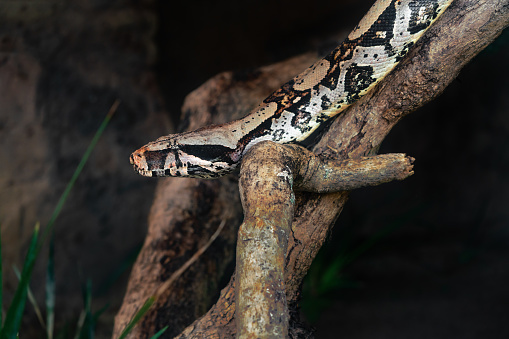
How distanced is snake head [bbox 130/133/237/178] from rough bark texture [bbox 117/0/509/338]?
0.53 m

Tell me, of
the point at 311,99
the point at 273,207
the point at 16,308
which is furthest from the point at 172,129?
the point at 273,207

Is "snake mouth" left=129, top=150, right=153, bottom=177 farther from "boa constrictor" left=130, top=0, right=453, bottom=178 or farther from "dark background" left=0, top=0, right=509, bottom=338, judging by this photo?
"dark background" left=0, top=0, right=509, bottom=338

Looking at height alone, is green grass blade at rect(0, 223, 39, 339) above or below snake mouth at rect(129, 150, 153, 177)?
below

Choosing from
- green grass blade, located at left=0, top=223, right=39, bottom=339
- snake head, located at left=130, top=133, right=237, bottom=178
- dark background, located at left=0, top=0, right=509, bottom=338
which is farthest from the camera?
dark background, located at left=0, top=0, right=509, bottom=338

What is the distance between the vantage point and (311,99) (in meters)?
2.48

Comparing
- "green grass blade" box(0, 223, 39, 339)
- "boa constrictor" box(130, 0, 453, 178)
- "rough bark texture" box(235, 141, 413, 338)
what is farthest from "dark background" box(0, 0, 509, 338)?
"rough bark texture" box(235, 141, 413, 338)

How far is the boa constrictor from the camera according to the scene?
2.20 metres

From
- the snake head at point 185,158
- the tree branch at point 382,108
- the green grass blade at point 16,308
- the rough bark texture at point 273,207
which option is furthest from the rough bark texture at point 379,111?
the green grass blade at point 16,308

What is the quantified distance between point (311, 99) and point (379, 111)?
0.44 m

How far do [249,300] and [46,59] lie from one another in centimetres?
347

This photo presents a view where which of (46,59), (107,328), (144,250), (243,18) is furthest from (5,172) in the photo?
(243,18)

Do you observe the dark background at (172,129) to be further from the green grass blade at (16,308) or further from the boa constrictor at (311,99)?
the green grass blade at (16,308)

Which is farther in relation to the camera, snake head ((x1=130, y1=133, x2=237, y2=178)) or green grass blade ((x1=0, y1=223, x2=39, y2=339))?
snake head ((x1=130, y1=133, x2=237, y2=178))

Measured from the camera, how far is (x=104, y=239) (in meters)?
4.59
